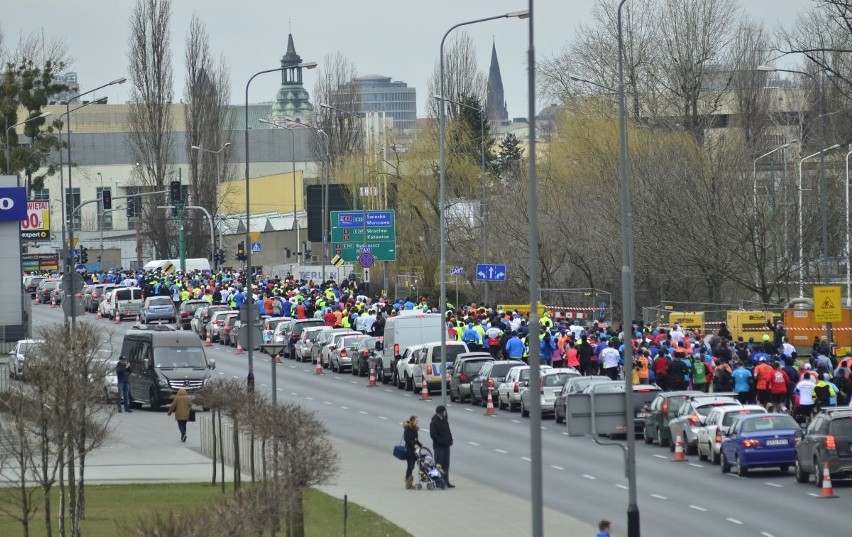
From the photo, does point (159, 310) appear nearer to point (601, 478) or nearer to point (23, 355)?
point (23, 355)

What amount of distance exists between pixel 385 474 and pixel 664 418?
6127 millimetres

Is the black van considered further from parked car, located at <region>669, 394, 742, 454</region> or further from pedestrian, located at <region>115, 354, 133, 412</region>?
parked car, located at <region>669, 394, 742, 454</region>

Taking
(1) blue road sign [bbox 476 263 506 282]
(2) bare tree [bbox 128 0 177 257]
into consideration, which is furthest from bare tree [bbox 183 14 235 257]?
(1) blue road sign [bbox 476 263 506 282]

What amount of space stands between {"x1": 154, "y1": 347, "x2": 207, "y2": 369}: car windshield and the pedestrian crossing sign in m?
15.7

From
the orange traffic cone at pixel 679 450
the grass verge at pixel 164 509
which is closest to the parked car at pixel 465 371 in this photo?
the orange traffic cone at pixel 679 450

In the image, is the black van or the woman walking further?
the black van

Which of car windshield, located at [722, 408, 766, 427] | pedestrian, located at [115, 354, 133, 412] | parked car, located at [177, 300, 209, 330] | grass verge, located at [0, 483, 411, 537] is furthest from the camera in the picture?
parked car, located at [177, 300, 209, 330]

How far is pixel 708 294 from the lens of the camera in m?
63.0

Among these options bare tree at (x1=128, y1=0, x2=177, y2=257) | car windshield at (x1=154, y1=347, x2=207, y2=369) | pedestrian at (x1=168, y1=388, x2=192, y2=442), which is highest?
bare tree at (x1=128, y1=0, x2=177, y2=257)

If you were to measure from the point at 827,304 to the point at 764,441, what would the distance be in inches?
491

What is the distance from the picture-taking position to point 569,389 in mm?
37625

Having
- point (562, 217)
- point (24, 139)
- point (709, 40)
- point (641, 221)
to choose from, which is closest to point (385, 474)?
point (641, 221)

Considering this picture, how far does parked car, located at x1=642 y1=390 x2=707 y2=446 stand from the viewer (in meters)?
33.8

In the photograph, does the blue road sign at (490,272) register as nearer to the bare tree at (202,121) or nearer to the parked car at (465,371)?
the parked car at (465,371)
